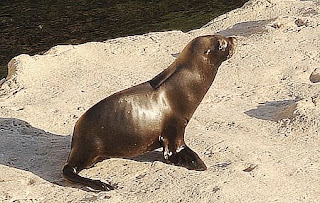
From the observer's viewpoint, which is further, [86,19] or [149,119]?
[86,19]

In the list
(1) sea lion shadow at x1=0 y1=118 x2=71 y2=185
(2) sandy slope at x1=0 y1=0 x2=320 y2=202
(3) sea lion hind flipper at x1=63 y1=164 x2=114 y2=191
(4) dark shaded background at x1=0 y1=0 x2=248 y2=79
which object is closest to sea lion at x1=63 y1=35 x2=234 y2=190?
(3) sea lion hind flipper at x1=63 y1=164 x2=114 y2=191

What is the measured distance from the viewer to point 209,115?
5414 millimetres

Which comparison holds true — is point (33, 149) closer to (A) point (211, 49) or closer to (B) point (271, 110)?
(A) point (211, 49)

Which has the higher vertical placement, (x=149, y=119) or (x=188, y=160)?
(x=149, y=119)

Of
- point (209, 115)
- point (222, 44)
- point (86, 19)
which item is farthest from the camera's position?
point (86, 19)

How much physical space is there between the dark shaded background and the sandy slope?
2.03 m

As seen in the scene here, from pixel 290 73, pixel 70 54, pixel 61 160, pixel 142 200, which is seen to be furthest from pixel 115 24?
pixel 142 200

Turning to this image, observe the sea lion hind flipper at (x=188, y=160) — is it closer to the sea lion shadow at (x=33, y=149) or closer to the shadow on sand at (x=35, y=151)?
the shadow on sand at (x=35, y=151)

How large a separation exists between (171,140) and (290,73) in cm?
219

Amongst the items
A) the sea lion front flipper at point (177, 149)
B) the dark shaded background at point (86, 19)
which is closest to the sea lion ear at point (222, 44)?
the sea lion front flipper at point (177, 149)

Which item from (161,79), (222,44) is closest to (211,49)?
(222,44)

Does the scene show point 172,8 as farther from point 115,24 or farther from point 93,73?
point 93,73

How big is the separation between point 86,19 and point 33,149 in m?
6.00

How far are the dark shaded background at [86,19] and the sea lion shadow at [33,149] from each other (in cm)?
359
